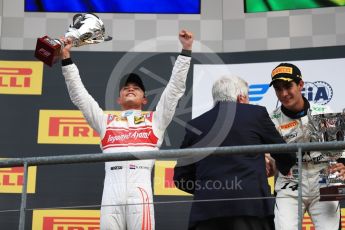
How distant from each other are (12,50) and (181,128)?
52.5 inches

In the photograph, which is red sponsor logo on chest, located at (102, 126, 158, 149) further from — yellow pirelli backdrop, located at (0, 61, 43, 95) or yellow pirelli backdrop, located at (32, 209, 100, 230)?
yellow pirelli backdrop, located at (0, 61, 43, 95)

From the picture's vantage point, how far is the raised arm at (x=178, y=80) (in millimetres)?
3941

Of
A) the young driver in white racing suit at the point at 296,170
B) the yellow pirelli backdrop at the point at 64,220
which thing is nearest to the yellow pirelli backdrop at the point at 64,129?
the yellow pirelli backdrop at the point at 64,220

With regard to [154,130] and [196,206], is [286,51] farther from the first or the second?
[196,206]

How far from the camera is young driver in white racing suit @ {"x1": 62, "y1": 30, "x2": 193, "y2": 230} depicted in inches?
150

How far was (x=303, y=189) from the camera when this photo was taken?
387 cm

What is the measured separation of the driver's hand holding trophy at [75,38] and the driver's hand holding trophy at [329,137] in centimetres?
126

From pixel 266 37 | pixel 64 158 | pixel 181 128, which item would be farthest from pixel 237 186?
pixel 266 37

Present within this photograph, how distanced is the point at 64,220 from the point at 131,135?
5.28 feet

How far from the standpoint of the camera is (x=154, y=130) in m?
4.03

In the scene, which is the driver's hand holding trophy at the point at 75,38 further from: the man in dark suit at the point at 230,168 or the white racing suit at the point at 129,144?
the man in dark suit at the point at 230,168

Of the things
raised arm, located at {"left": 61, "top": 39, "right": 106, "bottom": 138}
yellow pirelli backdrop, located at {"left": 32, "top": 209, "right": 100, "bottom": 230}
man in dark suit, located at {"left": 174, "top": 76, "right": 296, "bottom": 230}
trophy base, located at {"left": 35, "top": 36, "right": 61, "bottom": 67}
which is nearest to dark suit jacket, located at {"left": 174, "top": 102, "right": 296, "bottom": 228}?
man in dark suit, located at {"left": 174, "top": 76, "right": 296, "bottom": 230}

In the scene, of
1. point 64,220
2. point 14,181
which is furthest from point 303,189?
point 14,181

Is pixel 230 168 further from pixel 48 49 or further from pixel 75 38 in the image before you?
pixel 75 38
